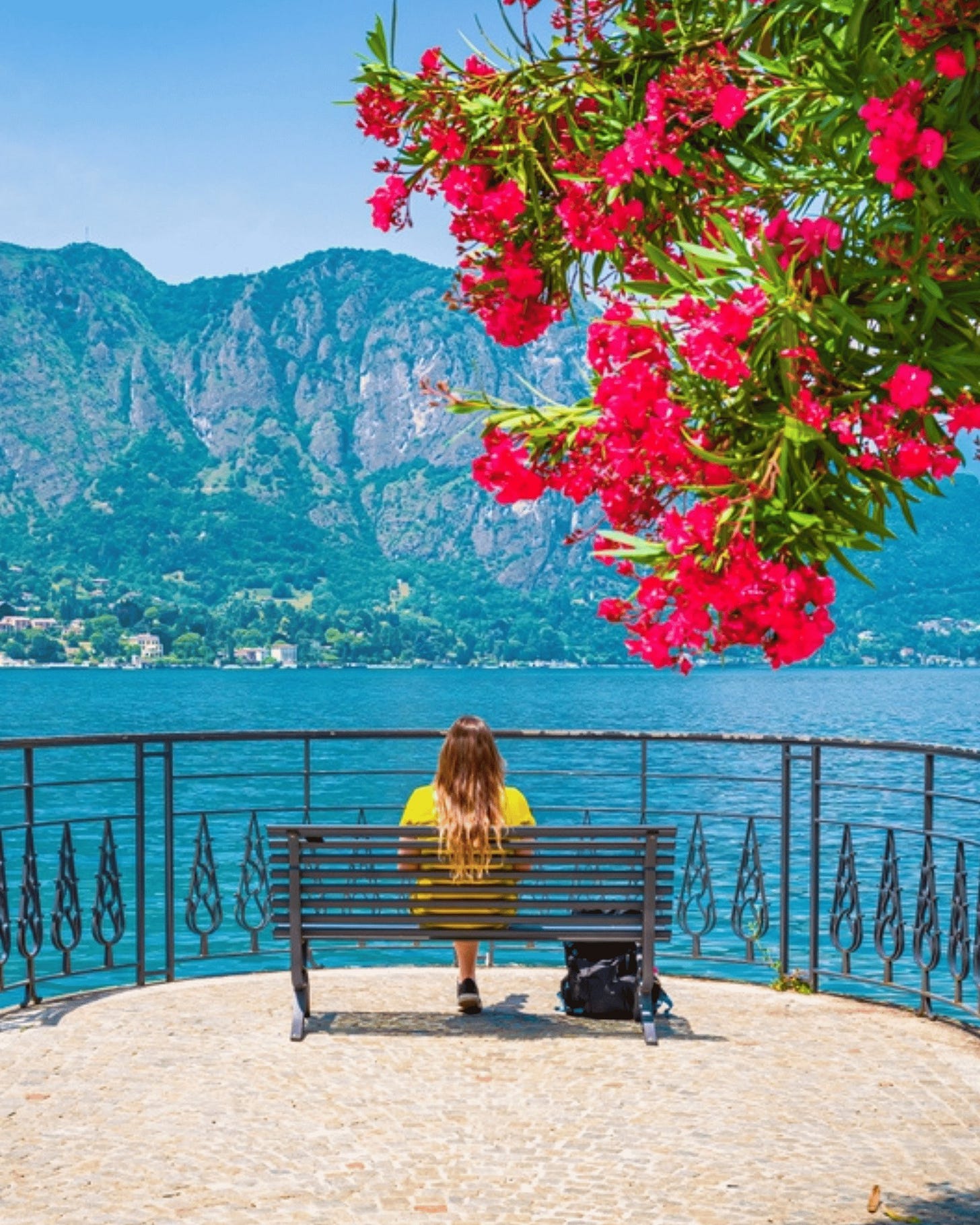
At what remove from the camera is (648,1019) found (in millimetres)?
6043

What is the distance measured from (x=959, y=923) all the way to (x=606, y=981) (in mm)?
1444

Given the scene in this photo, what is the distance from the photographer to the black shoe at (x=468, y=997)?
6398 millimetres

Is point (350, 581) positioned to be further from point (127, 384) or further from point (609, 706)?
point (609, 706)

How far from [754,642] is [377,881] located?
3.47m

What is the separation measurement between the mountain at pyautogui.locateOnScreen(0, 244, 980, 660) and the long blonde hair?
430 feet

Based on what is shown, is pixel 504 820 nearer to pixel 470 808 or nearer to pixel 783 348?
pixel 470 808

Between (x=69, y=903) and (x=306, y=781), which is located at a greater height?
(x=306, y=781)

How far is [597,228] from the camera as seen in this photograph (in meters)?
3.58

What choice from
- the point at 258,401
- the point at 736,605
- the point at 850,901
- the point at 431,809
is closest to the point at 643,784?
the point at 850,901

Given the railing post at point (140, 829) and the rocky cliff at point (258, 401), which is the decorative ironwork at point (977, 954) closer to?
the railing post at point (140, 829)

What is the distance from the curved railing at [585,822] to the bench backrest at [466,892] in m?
0.36

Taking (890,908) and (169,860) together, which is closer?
(890,908)

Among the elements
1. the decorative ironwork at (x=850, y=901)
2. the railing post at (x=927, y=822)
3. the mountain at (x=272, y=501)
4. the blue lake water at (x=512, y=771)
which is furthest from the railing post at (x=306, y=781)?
the mountain at (x=272, y=501)

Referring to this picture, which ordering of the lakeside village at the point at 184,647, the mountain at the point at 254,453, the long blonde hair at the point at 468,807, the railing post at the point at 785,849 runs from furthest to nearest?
the mountain at the point at 254,453 < the lakeside village at the point at 184,647 < the railing post at the point at 785,849 < the long blonde hair at the point at 468,807
